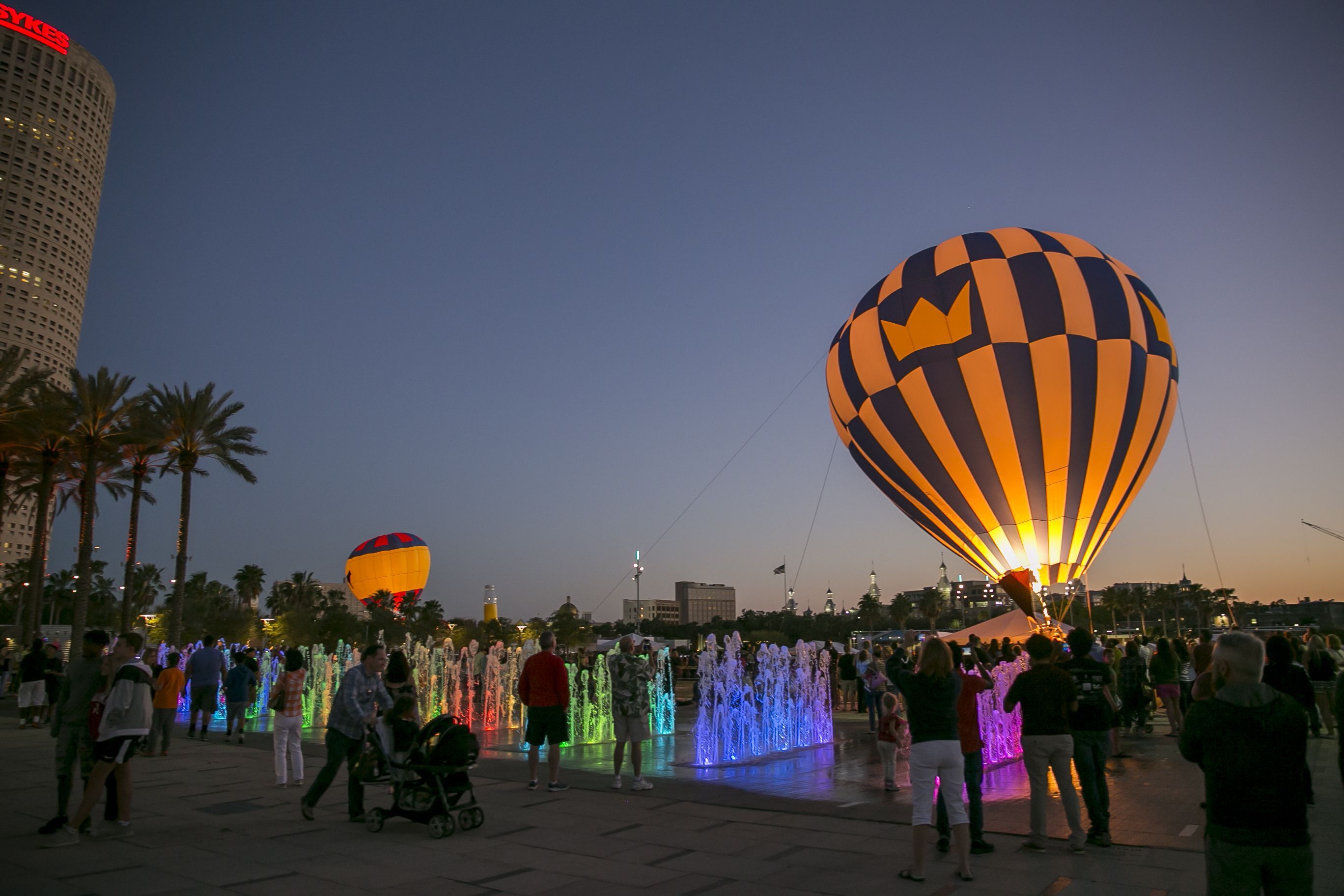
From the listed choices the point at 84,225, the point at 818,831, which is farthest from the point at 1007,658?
the point at 84,225

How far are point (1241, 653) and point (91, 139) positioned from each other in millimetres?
141566

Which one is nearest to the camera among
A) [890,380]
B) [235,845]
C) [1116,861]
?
[1116,861]

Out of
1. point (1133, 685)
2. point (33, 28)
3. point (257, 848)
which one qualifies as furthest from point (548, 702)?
point (33, 28)

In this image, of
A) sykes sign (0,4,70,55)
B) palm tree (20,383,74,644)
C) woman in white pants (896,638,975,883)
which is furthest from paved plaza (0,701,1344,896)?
sykes sign (0,4,70,55)

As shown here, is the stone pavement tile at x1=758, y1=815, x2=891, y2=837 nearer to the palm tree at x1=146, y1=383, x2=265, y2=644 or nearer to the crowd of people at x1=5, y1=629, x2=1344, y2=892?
the crowd of people at x1=5, y1=629, x2=1344, y2=892

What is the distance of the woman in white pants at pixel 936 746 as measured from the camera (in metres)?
5.55

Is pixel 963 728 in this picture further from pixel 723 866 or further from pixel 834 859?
pixel 723 866


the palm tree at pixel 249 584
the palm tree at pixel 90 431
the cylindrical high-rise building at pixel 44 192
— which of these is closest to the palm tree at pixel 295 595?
the palm tree at pixel 249 584

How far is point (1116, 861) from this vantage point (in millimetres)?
5926

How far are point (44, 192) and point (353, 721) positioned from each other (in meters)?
126

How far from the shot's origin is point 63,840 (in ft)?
21.6

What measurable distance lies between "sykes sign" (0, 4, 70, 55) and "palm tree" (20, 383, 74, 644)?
106 m

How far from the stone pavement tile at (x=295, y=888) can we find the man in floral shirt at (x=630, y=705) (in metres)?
3.74

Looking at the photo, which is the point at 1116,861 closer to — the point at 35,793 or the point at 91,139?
the point at 35,793
